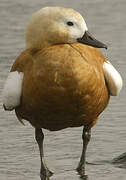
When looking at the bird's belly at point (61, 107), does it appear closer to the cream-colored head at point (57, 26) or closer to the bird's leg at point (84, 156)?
the bird's leg at point (84, 156)

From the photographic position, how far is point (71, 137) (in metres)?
9.87

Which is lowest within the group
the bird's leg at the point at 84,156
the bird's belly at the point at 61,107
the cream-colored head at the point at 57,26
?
the bird's leg at the point at 84,156

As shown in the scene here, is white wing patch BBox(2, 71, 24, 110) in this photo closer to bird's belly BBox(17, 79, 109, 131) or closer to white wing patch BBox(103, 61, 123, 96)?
bird's belly BBox(17, 79, 109, 131)

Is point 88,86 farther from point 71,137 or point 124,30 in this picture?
point 124,30

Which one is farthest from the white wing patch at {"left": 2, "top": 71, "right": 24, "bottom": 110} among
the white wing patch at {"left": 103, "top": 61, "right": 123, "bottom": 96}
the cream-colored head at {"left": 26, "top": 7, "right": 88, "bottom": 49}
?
the white wing patch at {"left": 103, "top": 61, "right": 123, "bottom": 96}

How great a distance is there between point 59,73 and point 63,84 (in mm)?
117

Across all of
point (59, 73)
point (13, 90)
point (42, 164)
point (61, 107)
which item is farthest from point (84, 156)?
point (59, 73)

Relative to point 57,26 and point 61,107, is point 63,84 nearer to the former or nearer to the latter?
point 61,107

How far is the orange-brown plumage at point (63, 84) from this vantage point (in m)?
8.09

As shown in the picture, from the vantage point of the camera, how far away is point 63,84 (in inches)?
319

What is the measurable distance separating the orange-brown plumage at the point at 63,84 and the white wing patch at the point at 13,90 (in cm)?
6

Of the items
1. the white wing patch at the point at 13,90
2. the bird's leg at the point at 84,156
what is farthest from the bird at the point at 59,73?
the bird's leg at the point at 84,156

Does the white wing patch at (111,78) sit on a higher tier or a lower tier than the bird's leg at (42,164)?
higher

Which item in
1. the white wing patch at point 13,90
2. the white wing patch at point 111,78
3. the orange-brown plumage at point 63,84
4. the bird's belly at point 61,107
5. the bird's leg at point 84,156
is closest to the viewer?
the orange-brown plumage at point 63,84
